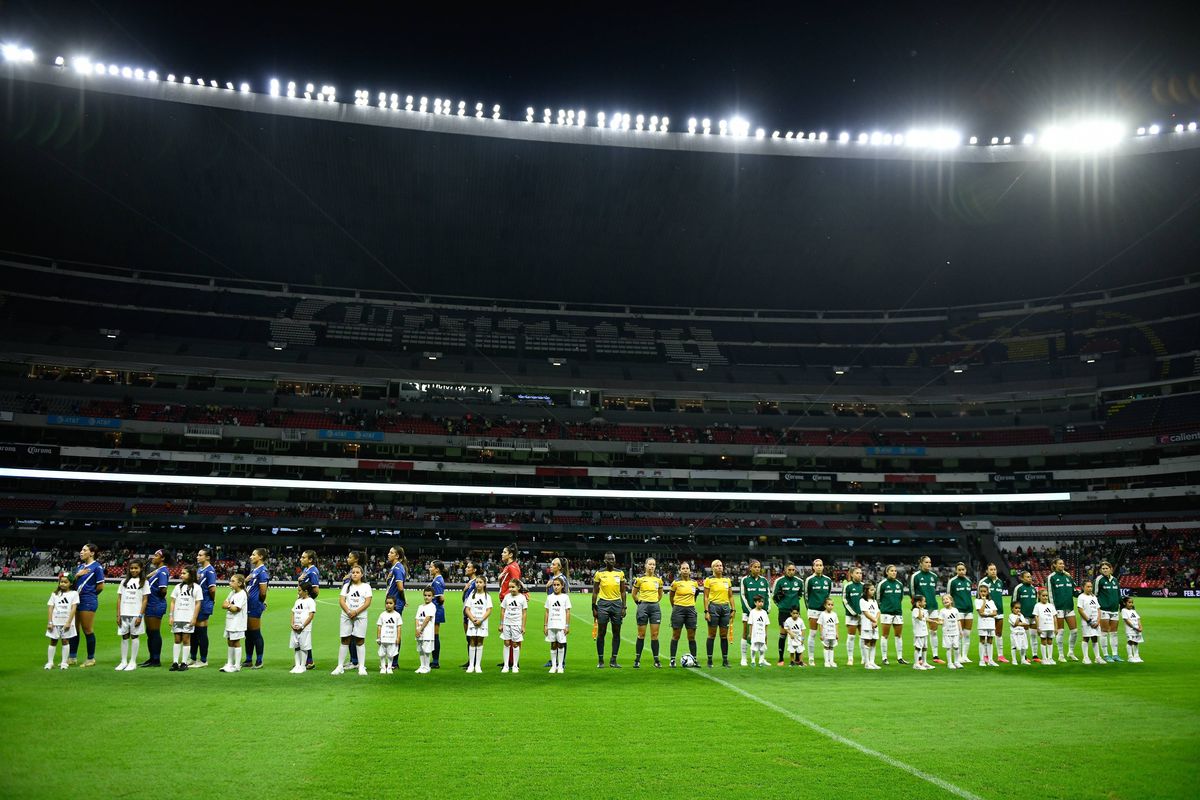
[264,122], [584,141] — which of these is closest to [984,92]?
[584,141]

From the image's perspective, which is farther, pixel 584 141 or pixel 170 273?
pixel 170 273

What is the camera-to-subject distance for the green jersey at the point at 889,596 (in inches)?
614

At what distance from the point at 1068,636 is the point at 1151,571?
3535 centimetres

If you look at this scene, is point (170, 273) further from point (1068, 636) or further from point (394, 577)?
point (1068, 636)

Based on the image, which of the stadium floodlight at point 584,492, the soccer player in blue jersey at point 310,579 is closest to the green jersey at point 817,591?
the soccer player in blue jersey at point 310,579

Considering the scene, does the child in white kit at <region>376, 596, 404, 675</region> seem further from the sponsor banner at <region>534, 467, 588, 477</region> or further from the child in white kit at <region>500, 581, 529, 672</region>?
the sponsor banner at <region>534, 467, 588, 477</region>

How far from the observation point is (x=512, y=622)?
45.8 ft

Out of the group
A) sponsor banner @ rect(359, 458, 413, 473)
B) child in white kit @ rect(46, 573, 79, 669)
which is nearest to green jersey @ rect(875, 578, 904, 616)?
child in white kit @ rect(46, 573, 79, 669)

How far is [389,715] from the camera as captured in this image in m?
9.82

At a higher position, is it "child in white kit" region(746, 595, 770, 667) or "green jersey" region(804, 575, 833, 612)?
"green jersey" region(804, 575, 833, 612)

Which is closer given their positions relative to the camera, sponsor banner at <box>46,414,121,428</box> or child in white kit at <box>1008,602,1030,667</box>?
child in white kit at <box>1008,602,1030,667</box>

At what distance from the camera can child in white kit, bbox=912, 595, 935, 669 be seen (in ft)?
49.3

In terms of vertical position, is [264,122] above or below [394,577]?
above

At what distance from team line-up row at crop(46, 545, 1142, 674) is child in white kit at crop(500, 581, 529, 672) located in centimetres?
2
